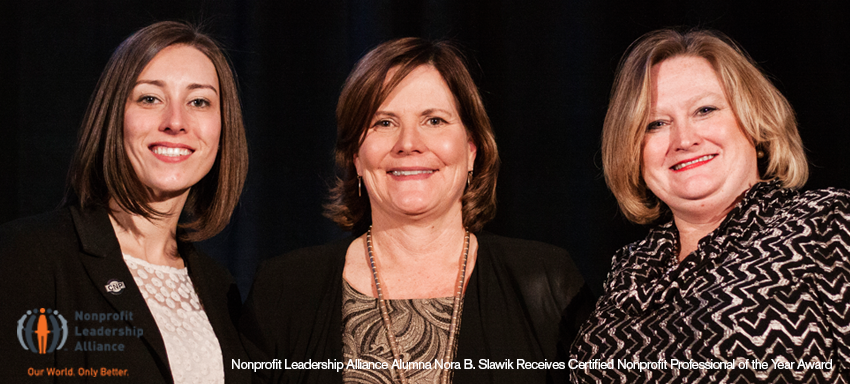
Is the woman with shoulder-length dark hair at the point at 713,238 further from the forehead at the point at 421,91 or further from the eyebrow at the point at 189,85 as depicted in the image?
the eyebrow at the point at 189,85

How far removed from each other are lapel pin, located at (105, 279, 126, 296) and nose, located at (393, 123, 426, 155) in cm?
86

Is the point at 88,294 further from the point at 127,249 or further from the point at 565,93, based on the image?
the point at 565,93

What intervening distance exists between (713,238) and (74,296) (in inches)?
67.1

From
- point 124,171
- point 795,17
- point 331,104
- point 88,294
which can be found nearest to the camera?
point 88,294

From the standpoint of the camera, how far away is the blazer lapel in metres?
1.87

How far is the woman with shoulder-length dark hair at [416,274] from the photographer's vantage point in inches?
79.6

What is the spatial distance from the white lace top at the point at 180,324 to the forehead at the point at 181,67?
1.80ft

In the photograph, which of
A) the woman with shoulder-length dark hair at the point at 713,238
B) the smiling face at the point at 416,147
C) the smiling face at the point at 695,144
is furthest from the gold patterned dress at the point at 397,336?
the smiling face at the point at 695,144

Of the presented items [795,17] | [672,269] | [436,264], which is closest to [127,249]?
[436,264]

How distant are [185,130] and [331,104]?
852mm

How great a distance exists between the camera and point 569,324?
2104mm

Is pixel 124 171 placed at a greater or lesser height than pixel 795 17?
lesser

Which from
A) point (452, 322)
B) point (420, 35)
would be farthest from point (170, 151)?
point (420, 35)

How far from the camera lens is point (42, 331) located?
5.55ft
